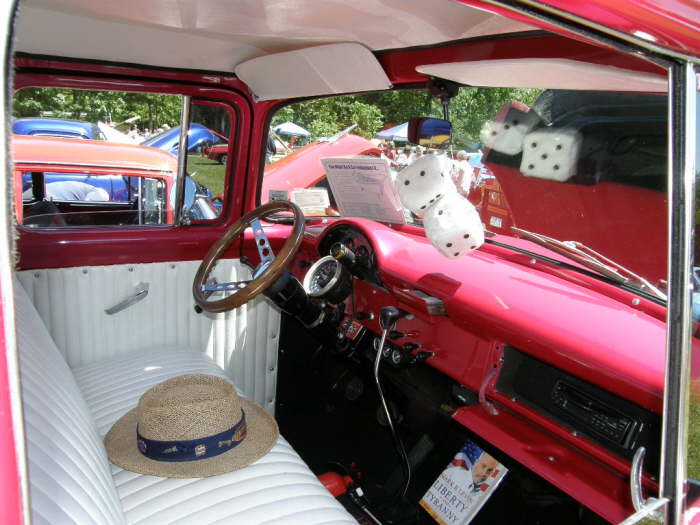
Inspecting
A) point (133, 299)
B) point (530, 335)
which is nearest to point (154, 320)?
point (133, 299)

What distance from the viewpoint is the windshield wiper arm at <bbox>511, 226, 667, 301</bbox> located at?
1.62 meters

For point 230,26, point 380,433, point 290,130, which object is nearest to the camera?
point 230,26

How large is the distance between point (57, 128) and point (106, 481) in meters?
1.97

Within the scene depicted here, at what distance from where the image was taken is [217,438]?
170 centimetres

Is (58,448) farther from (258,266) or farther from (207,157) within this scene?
(207,157)

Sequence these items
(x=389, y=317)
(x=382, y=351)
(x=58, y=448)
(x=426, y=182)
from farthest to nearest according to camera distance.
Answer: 1. (x=382, y=351)
2. (x=389, y=317)
3. (x=426, y=182)
4. (x=58, y=448)

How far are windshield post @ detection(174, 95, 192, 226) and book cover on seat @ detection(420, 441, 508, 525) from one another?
1.71m

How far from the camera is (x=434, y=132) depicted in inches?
80.1

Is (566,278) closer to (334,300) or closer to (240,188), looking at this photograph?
(334,300)

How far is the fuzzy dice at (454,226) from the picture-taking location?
1.88 m

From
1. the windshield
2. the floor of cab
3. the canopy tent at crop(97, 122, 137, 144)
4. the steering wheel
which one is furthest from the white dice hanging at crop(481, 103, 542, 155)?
the canopy tent at crop(97, 122, 137, 144)

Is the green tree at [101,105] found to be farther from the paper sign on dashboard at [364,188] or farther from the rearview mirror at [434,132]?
the rearview mirror at [434,132]

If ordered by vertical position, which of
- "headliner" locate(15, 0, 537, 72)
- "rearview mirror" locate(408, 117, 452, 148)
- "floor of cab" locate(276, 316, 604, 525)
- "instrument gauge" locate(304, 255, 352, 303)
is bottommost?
"floor of cab" locate(276, 316, 604, 525)

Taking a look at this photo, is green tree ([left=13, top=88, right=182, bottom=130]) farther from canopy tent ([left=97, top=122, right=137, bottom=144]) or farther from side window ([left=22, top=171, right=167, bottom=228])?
side window ([left=22, top=171, right=167, bottom=228])
